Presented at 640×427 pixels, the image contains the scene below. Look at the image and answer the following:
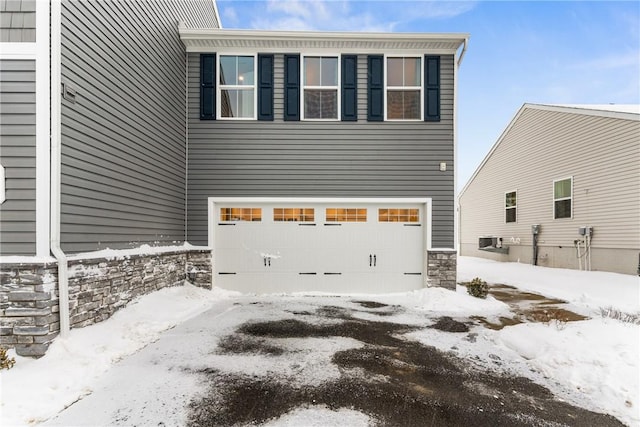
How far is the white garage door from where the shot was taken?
7746 millimetres

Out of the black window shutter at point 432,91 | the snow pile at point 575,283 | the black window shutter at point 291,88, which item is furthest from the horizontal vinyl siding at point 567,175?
the black window shutter at point 291,88

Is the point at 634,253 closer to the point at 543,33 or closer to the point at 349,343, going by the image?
the point at 349,343

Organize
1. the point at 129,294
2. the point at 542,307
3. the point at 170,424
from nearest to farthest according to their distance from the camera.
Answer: the point at 170,424 → the point at 129,294 → the point at 542,307

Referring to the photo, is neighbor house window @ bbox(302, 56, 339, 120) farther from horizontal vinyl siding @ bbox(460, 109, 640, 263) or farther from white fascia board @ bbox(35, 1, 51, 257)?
horizontal vinyl siding @ bbox(460, 109, 640, 263)

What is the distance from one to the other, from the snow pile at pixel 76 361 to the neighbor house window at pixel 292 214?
2.94 metres

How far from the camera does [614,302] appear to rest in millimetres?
6699

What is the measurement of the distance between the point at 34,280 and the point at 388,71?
301 inches

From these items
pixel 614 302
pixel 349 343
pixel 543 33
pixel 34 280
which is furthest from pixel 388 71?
pixel 543 33

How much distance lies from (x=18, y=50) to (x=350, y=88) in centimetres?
587

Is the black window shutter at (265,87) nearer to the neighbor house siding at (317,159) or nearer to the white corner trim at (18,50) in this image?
the neighbor house siding at (317,159)

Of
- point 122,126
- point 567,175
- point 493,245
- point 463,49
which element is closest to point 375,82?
point 463,49

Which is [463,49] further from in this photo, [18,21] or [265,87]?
[18,21]

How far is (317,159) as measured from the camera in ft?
25.2

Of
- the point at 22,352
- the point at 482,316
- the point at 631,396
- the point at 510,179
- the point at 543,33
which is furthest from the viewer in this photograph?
the point at 543,33
